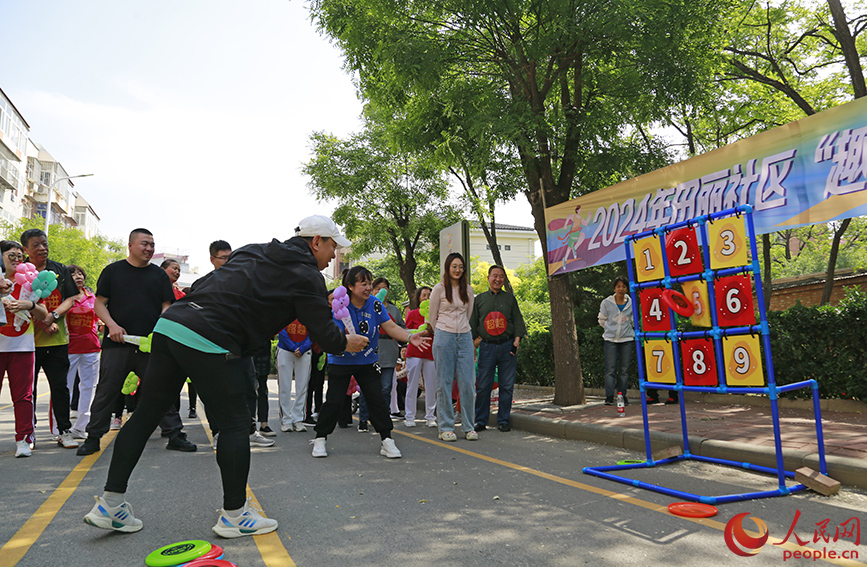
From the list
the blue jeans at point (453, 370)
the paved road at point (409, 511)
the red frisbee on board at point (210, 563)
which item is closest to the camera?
the red frisbee on board at point (210, 563)

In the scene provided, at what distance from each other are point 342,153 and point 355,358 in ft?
69.2

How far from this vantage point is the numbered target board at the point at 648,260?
5.25 metres

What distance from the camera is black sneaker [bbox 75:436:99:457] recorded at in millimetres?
5871

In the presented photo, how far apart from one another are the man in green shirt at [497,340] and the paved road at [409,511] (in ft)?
6.56

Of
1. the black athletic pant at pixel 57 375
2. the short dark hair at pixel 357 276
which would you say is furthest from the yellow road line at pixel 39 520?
the short dark hair at pixel 357 276

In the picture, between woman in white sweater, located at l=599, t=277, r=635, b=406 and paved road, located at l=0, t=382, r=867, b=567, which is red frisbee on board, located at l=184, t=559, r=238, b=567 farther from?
woman in white sweater, located at l=599, t=277, r=635, b=406

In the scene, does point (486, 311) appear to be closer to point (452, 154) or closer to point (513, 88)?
point (452, 154)

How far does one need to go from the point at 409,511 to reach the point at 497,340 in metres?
4.28

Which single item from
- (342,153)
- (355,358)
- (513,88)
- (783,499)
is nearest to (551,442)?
(355,358)

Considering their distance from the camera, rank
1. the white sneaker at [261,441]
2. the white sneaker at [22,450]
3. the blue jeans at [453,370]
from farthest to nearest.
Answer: the blue jeans at [453,370]
the white sneaker at [261,441]
the white sneaker at [22,450]

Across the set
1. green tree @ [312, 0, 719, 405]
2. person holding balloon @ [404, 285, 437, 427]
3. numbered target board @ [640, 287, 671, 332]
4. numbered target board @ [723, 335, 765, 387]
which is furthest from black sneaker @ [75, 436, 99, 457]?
green tree @ [312, 0, 719, 405]

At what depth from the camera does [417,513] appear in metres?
3.82

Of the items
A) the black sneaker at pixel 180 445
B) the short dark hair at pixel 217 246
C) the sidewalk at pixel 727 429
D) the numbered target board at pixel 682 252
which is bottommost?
the sidewalk at pixel 727 429

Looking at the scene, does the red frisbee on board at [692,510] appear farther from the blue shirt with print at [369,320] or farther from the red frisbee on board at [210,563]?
the blue shirt with print at [369,320]
